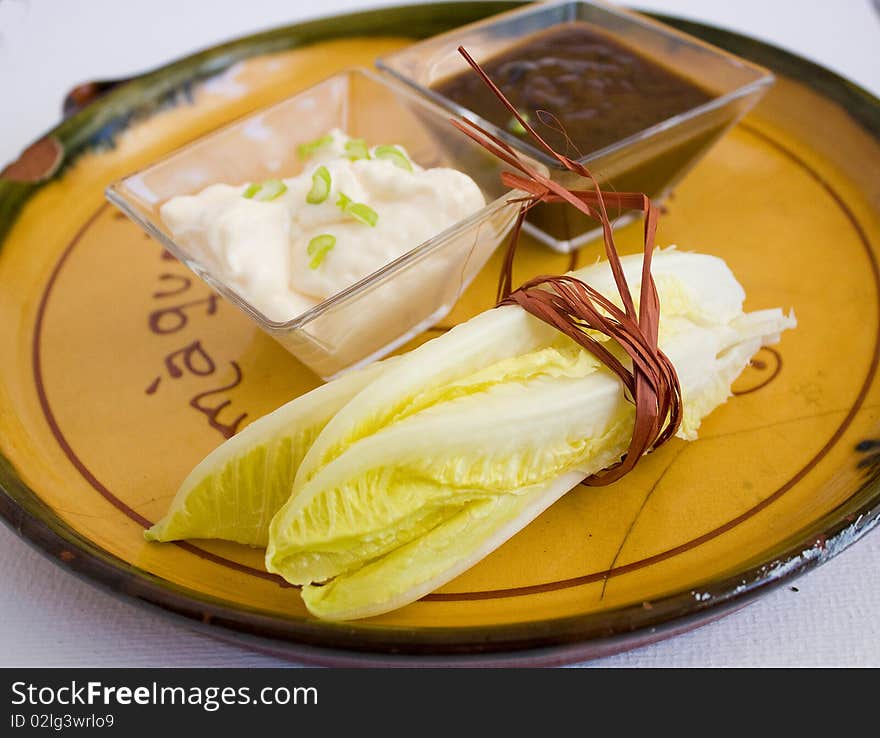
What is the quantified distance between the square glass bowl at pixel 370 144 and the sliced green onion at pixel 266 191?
20 centimetres

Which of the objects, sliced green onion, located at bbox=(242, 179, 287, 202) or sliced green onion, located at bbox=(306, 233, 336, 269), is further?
sliced green onion, located at bbox=(242, 179, 287, 202)

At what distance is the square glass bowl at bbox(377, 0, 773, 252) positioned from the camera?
2504mm

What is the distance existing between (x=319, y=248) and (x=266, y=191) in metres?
0.31

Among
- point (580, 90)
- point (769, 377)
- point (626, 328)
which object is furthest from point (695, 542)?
point (580, 90)

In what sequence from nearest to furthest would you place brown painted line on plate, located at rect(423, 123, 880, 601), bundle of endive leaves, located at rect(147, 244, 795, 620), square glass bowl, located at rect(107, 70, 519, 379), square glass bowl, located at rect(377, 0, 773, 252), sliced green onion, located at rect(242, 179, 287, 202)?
bundle of endive leaves, located at rect(147, 244, 795, 620) → brown painted line on plate, located at rect(423, 123, 880, 601) → square glass bowl, located at rect(107, 70, 519, 379) → sliced green onion, located at rect(242, 179, 287, 202) → square glass bowl, located at rect(377, 0, 773, 252)

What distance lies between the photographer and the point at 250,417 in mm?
2293

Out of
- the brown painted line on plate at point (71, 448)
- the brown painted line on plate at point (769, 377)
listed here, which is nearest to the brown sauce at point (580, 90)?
the brown painted line on plate at point (769, 377)

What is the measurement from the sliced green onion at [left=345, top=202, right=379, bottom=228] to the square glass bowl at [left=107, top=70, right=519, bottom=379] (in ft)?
0.50

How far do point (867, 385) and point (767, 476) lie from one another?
0.40m

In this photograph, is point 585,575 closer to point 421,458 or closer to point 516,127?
point 421,458

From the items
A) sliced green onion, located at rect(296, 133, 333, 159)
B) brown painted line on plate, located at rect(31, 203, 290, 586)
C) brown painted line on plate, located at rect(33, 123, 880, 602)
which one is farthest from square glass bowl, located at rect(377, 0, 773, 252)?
brown painted line on plate, located at rect(31, 203, 290, 586)

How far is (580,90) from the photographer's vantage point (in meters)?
2.70

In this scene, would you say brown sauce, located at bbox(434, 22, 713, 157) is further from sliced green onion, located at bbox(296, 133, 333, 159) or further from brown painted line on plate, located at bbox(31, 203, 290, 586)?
brown painted line on plate, located at bbox(31, 203, 290, 586)

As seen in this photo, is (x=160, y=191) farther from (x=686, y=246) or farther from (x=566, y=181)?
(x=686, y=246)
